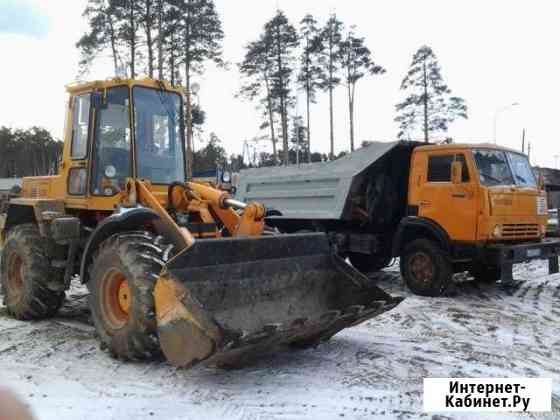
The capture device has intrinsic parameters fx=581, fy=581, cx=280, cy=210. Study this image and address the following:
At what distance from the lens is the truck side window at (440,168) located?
8906mm

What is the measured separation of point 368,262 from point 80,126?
631 cm

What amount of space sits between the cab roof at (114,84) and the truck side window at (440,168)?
4336 millimetres

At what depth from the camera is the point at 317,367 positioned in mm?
4898

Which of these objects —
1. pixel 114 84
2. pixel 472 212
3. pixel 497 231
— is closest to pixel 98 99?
pixel 114 84

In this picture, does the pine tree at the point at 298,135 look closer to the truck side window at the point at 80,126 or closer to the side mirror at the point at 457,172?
the side mirror at the point at 457,172

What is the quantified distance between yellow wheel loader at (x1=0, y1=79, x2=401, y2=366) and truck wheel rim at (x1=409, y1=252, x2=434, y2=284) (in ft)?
11.5

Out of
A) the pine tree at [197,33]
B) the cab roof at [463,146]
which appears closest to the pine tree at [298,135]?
the pine tree at [197,33]

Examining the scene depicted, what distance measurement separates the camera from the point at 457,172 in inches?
337

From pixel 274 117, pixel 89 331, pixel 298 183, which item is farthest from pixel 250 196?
pixel 274 117

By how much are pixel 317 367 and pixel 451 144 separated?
529cm

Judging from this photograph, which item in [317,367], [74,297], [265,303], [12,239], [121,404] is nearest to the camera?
[121,404]

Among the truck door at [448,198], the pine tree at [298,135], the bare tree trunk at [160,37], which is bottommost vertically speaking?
the truck door at [448,198]

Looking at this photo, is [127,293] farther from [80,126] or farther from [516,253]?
[516,253]

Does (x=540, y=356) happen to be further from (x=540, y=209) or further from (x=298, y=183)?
(x=298, y=183)
